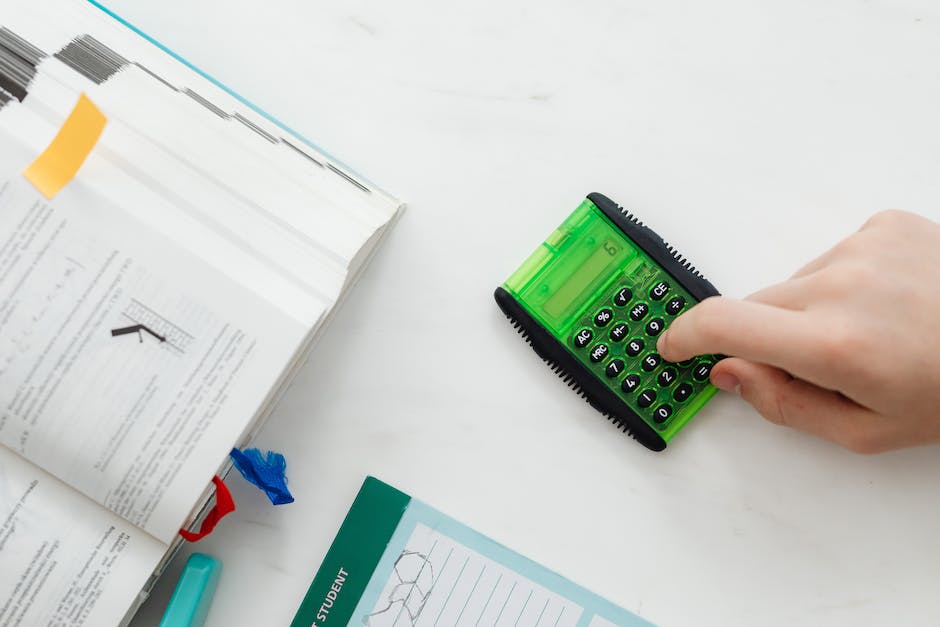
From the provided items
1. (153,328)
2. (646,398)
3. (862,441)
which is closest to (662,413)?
(646,398)

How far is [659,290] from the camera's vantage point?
56 cm

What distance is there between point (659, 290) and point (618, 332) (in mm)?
42

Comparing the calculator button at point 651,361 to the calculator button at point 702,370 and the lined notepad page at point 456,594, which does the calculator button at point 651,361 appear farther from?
the lined notepad page at point 456,594

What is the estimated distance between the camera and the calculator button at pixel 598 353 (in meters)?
0.56

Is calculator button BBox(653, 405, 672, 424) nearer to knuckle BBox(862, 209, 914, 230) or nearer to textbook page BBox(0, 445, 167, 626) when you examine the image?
knuckle BBox(862, 209, 914, 230)

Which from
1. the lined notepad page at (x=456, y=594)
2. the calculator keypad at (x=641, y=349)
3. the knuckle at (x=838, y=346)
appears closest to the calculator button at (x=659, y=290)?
the calculator keypad at (x=641, y=349)

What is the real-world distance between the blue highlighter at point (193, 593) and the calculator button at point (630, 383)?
32 centimetres

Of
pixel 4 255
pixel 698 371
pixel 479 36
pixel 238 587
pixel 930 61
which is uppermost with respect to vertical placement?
pixel 930 61

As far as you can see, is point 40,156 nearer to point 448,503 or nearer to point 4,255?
point 4,255

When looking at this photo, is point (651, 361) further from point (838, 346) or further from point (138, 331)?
point (138, 331)

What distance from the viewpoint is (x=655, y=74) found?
57cm

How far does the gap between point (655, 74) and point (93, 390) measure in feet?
1.47

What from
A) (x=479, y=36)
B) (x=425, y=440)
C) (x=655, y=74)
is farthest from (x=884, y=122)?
(x=425, y=440)

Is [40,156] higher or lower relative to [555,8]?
lower
